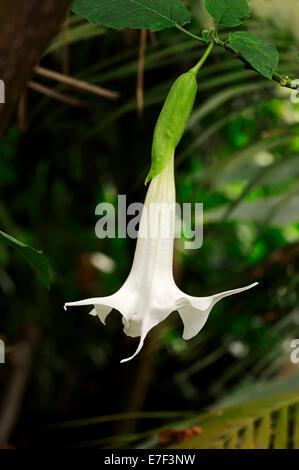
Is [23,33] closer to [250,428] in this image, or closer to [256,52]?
[256,52]

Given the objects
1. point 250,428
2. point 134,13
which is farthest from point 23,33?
point 250,428

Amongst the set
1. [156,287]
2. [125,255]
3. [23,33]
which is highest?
[125,255]

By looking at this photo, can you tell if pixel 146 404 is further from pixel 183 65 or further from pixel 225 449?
pixel 225 449

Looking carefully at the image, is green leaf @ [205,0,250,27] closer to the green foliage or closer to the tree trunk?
the tree trunk

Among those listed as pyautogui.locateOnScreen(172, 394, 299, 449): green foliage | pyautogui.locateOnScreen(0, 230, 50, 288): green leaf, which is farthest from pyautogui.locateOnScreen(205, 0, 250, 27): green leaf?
pyautogui.locateOnScreen(172, 394, 299, 449): green foliage

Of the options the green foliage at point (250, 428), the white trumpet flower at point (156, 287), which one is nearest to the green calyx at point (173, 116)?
the white trumpet flower at point (156, 287)

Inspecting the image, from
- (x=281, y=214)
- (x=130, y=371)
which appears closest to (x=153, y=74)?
(x=281, y=214)
